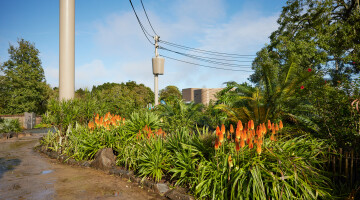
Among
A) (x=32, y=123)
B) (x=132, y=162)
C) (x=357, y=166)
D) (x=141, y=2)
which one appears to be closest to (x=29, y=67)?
A: (x=32, y=123)

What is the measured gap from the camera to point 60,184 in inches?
176

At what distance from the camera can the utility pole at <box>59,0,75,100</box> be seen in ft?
30.1

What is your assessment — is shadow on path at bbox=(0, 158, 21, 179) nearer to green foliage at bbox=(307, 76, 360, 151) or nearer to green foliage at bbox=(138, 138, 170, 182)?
green foliage at bbox=(138, 138, 170, 182)

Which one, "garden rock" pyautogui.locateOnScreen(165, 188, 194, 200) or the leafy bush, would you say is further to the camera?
"garden rock" pyautogui.locateOnScreen(165, 188, 194, 200)

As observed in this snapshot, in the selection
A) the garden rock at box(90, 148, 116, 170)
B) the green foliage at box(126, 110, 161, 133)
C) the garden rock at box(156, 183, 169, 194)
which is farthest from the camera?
the green foliage at box(126, 110, 161, 133)

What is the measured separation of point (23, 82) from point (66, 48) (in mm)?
21660

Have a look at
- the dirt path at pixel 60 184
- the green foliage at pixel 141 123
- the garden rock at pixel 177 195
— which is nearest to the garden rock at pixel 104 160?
the dirt path at pixel 60 184

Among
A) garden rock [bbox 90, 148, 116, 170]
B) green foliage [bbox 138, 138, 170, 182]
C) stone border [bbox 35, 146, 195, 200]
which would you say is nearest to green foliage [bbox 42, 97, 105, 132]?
stone border [bbox 35, 146, 195, 200]

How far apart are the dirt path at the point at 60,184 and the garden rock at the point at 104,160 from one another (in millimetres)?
151

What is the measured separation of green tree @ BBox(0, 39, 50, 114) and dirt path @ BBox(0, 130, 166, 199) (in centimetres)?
2393

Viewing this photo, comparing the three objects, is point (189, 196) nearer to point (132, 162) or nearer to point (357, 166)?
point (132, 162)

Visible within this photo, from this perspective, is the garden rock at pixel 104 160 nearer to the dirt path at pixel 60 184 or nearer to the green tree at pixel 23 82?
the dirt path at pixel 60 184

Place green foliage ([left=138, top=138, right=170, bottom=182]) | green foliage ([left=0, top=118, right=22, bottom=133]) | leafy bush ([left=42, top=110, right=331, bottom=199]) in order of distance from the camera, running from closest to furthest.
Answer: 1. leafy bush ([left=42, top=110, right=331, bottom=199])
2. green foliage ([left=138, top=138, right=170, bottom=182])
3. green foliage ([left=0, top=118, right=22, bottom=133])

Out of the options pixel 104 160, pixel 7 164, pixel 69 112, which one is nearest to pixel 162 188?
pixel 104 160
